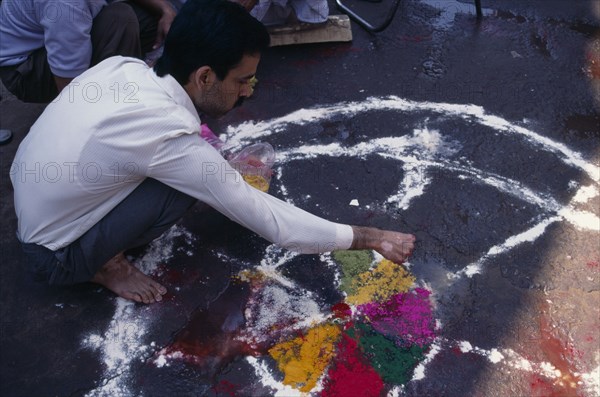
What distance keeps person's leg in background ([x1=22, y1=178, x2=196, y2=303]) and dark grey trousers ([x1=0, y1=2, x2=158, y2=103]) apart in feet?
3.75

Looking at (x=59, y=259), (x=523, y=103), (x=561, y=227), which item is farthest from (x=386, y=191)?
(x=59, y=259)

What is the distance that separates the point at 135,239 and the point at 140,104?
0.67m

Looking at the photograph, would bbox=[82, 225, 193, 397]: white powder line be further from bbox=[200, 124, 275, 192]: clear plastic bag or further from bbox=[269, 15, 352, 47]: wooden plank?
bbox=[269, 15, 352, 47]: wooden plank

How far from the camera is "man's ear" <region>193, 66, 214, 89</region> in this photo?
205 centimetres

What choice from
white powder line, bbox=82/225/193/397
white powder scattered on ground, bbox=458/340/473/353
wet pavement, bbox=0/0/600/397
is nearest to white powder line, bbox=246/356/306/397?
wet pavement, bbox=0/0/600/397

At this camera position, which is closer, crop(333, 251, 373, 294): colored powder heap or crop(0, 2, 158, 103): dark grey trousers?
crop(333, 251, 373, 294): colored powder heap

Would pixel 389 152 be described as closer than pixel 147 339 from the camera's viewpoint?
No

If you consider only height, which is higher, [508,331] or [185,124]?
[185,124]

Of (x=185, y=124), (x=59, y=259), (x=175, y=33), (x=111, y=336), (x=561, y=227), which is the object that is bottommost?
(x=111, y=336)

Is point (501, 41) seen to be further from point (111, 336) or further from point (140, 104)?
point (111, 336)

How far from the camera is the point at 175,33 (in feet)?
6.61

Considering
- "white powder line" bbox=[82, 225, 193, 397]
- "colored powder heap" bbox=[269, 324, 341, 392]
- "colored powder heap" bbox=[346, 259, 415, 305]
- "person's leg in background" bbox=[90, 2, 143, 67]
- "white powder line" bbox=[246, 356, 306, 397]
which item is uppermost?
"person's leg in background" bbox=[90, 2, 143, 67]

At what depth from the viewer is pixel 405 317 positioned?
2424 millimetres

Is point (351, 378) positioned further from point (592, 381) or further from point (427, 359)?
point (592, 381)
